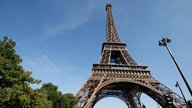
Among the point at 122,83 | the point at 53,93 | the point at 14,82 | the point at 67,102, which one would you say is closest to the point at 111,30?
the point at 122,83

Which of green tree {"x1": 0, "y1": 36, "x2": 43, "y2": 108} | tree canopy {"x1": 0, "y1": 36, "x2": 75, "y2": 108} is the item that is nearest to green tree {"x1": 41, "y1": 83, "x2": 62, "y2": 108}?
tree canopy {"x1": 0, "y1": 36, "x2": 75, "y2": 108}

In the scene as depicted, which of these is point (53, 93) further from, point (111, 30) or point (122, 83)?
point (111, 30)

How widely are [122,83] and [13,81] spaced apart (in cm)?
2275

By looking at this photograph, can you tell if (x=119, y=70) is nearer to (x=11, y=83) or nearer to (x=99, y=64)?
(x=99, y=64)

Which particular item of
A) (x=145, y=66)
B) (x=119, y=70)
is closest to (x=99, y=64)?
(x=119, y=70)

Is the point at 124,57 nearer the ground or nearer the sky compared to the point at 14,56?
nearer the sky

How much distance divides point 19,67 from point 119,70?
873 inches

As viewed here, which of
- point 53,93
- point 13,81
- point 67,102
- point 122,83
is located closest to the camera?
point 13,81

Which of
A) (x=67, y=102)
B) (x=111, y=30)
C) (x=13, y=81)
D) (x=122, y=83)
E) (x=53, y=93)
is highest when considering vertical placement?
(x=111, y=30)

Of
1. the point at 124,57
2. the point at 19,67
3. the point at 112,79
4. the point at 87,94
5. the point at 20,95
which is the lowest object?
the point at 20,95

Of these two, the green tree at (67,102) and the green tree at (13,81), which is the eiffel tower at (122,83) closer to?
the green tree at (67,102)

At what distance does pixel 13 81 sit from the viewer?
48.5 feet

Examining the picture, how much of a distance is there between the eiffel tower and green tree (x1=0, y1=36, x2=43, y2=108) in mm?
11666

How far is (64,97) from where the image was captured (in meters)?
22.5
